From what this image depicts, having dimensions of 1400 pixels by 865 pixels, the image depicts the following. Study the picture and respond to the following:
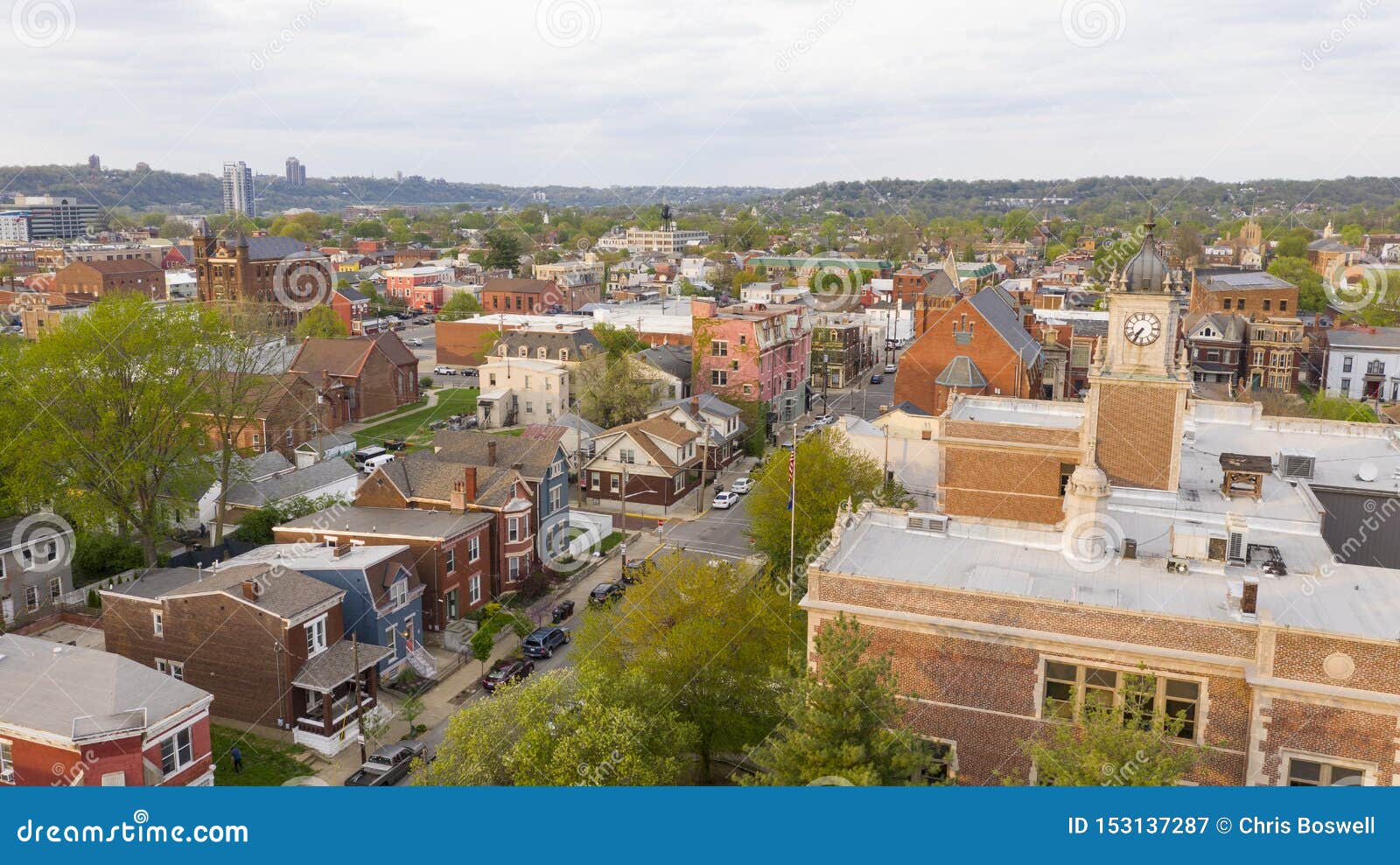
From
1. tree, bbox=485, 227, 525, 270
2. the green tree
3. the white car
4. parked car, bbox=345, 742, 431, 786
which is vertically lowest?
parked car, bbox=345, 742, 431, 786

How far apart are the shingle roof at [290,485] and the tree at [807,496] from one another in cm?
1991

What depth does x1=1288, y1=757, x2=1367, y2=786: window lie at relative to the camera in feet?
Result: 55.8

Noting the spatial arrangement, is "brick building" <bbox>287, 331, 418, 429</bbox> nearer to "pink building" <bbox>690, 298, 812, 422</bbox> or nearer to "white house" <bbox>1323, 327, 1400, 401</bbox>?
"pink building" <bbox>690, 298, 812, 422</bbox>

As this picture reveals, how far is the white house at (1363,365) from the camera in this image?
72188 mm

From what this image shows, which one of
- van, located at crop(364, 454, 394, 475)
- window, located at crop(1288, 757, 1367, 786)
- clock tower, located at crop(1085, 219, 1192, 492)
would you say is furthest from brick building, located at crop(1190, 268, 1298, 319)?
window, located at crop(1288, 757, 1367, 786)

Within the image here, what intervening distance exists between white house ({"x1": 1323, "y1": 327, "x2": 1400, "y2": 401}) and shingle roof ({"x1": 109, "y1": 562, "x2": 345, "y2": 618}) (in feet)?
232

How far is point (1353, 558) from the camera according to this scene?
28.9 m

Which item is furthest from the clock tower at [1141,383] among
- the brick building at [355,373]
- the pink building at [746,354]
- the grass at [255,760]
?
the brick building at [355,373]

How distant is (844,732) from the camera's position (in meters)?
15.9

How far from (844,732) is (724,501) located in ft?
109

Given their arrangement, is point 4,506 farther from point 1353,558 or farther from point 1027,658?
point 1353,558

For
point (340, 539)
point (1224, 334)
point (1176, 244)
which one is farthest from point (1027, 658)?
point (1176, 244)

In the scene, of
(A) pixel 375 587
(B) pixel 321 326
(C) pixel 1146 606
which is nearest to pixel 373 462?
(A) pixel 375 587

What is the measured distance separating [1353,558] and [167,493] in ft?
136
